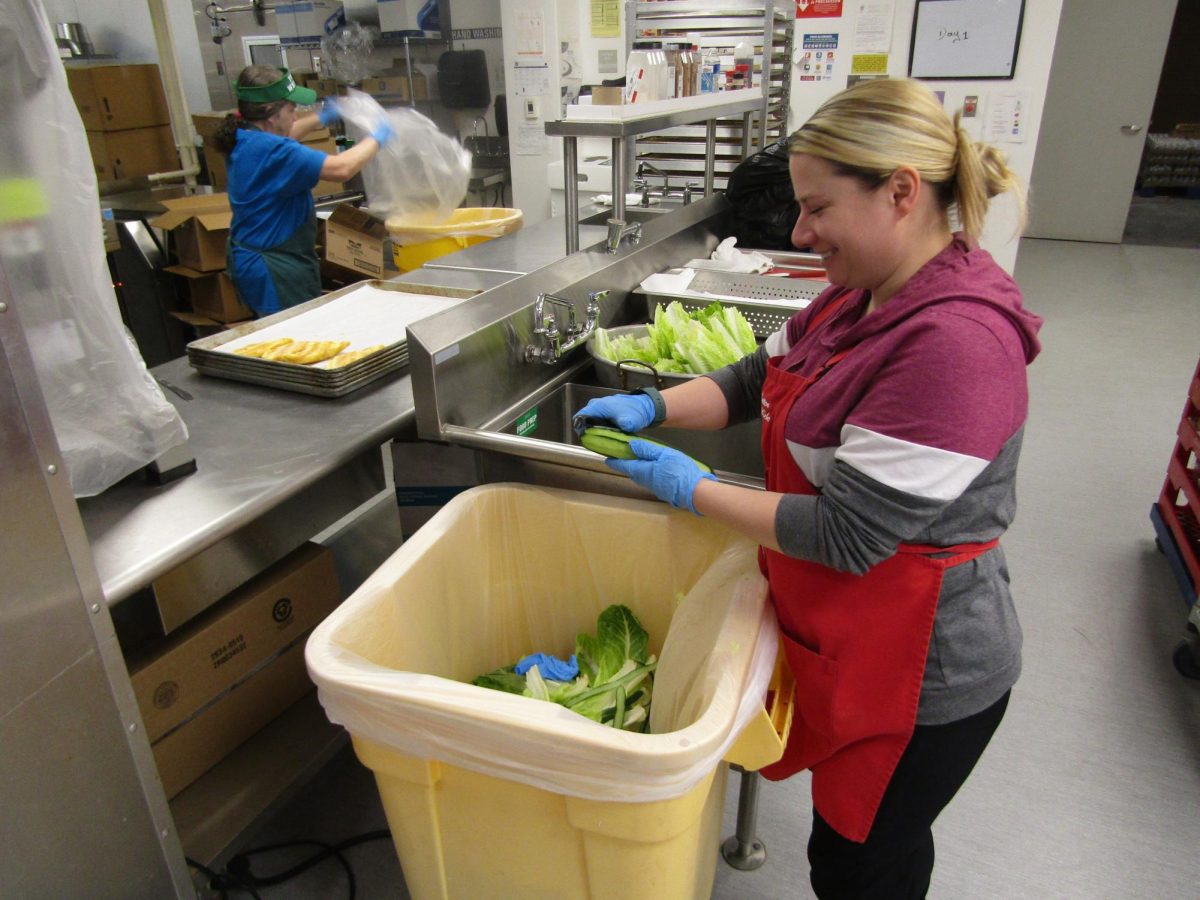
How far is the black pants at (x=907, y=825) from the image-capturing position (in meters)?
1.11

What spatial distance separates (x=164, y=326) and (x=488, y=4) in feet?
10.6

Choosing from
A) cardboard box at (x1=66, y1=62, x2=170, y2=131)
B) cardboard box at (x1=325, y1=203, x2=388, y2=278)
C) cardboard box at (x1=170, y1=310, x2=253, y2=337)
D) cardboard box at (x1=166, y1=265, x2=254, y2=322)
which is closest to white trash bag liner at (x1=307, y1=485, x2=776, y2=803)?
cardboard box at (x1=325, y1=203, x2=388, y2=278)

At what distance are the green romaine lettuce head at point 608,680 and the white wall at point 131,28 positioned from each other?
5.38 m

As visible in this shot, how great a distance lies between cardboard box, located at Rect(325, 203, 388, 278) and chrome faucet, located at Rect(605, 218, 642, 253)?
1.15 m

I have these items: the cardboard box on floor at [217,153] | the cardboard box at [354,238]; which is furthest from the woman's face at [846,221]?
the cardboard box on floor at [217,153]

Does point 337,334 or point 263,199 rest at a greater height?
point 263,199

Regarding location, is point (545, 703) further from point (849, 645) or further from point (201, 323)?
point (201, 323)

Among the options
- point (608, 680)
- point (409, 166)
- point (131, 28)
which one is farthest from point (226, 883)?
point (131, 28)

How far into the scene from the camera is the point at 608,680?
4.25ft

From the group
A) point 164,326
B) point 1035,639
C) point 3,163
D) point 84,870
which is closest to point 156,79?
point 164,326

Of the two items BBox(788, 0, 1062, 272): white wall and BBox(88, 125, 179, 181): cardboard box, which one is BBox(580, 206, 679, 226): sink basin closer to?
BBox(788, 0, 1062, 272): white wall

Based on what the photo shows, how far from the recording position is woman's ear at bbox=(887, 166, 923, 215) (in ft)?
2.94

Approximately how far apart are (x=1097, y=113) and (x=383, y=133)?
666cm

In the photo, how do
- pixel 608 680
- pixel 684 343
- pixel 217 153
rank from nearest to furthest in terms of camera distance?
pixel 608 680 < pixel 684 343 < pixel 217 153
